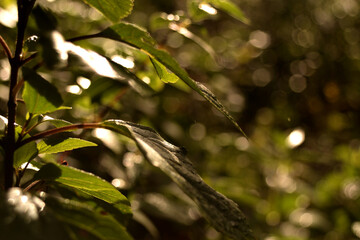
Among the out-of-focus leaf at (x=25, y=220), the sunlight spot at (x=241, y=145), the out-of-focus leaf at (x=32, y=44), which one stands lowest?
the out-of-focus leaf at (x=25, y=220)

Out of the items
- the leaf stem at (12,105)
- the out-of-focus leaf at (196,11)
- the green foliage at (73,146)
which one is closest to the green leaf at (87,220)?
the green foliage at (73,146)

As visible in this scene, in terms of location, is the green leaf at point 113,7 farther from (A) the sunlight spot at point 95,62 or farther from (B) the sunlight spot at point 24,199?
(B) the sunlight spot at point 24,199

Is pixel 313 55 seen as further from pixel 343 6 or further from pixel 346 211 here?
pixel 346 211

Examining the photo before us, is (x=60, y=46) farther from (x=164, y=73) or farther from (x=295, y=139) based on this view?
(x=295, y=139)

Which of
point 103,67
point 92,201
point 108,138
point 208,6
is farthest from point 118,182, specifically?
point 103,67

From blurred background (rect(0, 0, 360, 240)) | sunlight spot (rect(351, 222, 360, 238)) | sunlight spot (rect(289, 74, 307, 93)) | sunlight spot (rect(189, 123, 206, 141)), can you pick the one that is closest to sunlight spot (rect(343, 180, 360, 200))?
blurred background (rect(0, 0, 360, 240))
